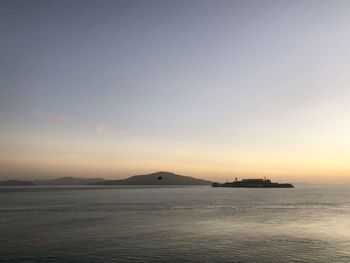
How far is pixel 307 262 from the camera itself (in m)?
33.0

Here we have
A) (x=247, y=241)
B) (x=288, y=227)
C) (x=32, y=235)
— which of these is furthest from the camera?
(x=288, y=227)

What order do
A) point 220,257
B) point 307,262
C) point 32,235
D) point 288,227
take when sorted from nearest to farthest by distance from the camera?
1. point 307,262
2. point 220,257
3. point 32,235
4. point 288,227

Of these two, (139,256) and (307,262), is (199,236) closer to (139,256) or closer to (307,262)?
(139,256)

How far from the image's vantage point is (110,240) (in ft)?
146

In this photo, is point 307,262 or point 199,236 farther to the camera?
point 199,236

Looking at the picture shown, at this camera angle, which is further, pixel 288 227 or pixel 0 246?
pixel 288 227

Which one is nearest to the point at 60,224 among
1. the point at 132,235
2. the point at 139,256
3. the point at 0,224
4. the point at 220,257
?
the point at 0,224

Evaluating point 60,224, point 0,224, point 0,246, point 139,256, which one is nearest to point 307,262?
point 139,256

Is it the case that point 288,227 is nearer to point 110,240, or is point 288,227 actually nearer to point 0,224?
point 110,240

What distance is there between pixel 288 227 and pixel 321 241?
12.7 m

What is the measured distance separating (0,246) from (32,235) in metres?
8.21

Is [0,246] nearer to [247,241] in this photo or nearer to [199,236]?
[199,236]

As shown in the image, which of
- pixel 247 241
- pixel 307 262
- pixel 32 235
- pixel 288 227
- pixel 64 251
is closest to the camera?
pixel 307 262

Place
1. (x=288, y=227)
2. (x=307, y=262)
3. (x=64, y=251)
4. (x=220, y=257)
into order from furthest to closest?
(x=288, y=227) < (x=64, y=251) < (x=220, y=257) < (x=307, y=262)
